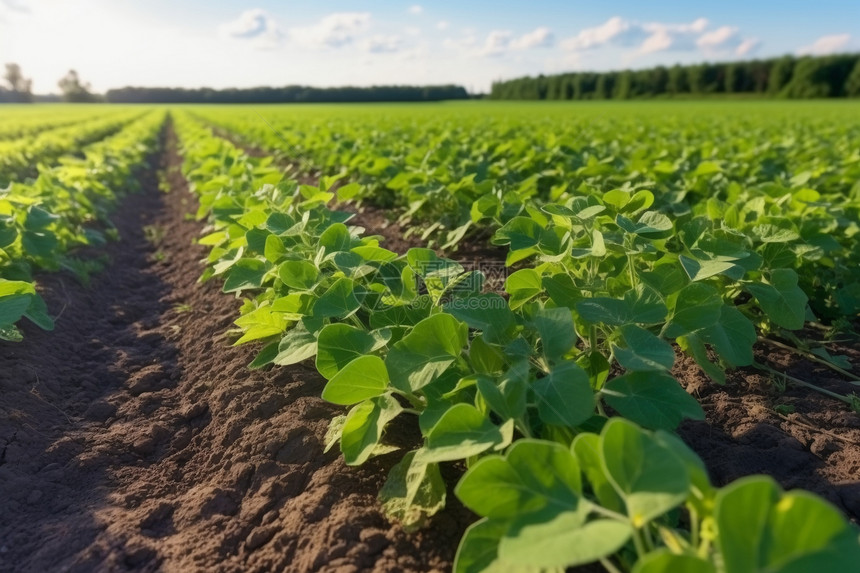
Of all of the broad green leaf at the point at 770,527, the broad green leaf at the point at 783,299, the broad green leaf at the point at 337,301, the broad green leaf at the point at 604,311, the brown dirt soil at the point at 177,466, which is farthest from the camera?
the broad green leaf at the point at 783,299

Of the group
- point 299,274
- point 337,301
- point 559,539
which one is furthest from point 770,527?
point 299,274

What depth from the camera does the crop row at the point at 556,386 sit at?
94 centimetres

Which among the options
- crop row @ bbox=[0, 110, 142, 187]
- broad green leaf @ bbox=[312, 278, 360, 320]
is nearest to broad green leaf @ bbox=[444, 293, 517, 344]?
broad green leaf @ bbox=[312, 278, 360, 320]

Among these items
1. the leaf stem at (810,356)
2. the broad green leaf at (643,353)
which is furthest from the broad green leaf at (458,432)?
the leaf stem at (810,356)

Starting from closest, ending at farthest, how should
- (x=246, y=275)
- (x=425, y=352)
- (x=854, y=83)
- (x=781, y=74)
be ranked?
(x=425, y=352) → (x=246, y=275) → (x=854, y=83) → (x=781, y=74)

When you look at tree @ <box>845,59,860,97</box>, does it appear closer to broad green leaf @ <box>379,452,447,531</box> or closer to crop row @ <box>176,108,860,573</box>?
crop row @ <box>176,108,860,573</box>

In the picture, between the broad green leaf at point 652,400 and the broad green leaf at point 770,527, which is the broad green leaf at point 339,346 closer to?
the broad green leaf at point 652,400

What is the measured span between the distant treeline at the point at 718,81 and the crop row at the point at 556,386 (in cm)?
5852

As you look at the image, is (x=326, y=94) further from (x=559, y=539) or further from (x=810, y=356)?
(x=559, y=539)

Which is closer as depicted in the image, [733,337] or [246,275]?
[733,337]

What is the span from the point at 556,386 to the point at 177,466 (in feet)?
4.96

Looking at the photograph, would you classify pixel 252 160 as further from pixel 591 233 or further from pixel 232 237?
pixel 591 233

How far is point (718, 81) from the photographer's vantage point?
59094 millimetres

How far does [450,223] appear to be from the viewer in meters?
4.23
